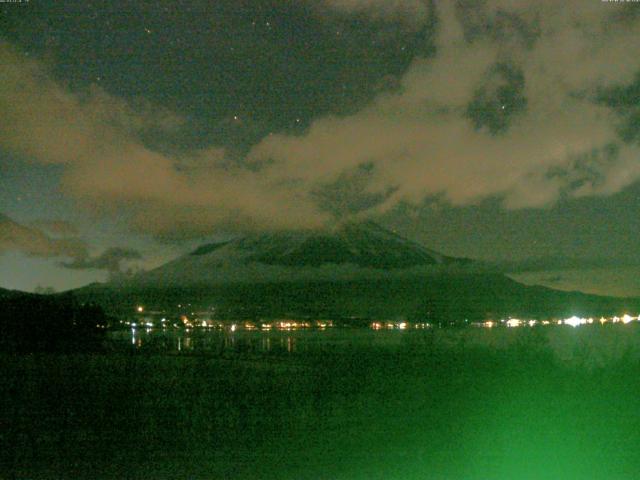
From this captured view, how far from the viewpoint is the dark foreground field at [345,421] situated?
9.41 m

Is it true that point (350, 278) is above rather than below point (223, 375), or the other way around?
above

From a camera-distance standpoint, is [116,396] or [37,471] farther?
[116,396]

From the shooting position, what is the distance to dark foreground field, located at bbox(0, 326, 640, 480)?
9.41m

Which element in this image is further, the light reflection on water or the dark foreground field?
the light reflection on water

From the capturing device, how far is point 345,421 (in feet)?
40.1

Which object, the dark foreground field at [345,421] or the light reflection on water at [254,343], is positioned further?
the light reflection on water at [254,343]

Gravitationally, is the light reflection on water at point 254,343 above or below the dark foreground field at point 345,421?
above

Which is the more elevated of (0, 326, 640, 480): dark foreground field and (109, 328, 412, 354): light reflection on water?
(109, 328, 412, 354): light reflection on water

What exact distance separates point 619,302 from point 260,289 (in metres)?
73.1

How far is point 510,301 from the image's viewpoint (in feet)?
270

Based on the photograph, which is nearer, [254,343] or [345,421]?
[345,421]

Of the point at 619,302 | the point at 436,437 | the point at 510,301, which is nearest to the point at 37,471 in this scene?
the point at 436,437

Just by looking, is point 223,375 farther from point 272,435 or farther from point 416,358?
point 272,435

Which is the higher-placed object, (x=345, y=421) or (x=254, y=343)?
(x=254, y=343)
